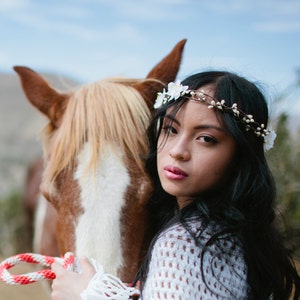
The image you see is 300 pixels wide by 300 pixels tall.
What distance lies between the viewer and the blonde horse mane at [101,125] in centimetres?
203

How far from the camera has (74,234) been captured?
1.82 m

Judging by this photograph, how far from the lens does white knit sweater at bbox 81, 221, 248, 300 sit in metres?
1.21

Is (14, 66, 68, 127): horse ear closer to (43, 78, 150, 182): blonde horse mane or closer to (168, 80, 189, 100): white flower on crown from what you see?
(43, 78, 150, 182): blonde horse mane

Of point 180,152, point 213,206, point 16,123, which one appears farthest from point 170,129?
point 16,123

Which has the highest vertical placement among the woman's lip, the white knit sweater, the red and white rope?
the woman's lip

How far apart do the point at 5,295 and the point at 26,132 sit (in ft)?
135

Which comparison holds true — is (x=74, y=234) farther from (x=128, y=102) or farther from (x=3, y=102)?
(x=3, y=102)

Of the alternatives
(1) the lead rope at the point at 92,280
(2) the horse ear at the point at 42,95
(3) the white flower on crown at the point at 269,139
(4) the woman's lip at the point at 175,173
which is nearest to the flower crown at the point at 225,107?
(3) the white flower on crown at the point at 269,139

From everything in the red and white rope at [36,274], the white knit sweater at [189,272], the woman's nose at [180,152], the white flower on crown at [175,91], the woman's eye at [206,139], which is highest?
the white flower on crown at [175,91]

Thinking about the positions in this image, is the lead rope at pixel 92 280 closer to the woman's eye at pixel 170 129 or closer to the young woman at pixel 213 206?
the young woman at pixel 213 206

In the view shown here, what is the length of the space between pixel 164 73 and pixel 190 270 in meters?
1.36

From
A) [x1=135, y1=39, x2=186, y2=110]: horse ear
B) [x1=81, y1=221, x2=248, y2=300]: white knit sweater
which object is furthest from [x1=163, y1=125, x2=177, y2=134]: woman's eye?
[x1=135, y1=39, x2=186, y2=110]: horse ear

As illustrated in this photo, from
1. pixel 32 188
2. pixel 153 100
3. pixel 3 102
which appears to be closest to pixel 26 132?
pixel 3 102

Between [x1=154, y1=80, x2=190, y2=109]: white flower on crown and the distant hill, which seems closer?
[x1=154, y1=80, x2=190, y2=109]: white flower on crown
